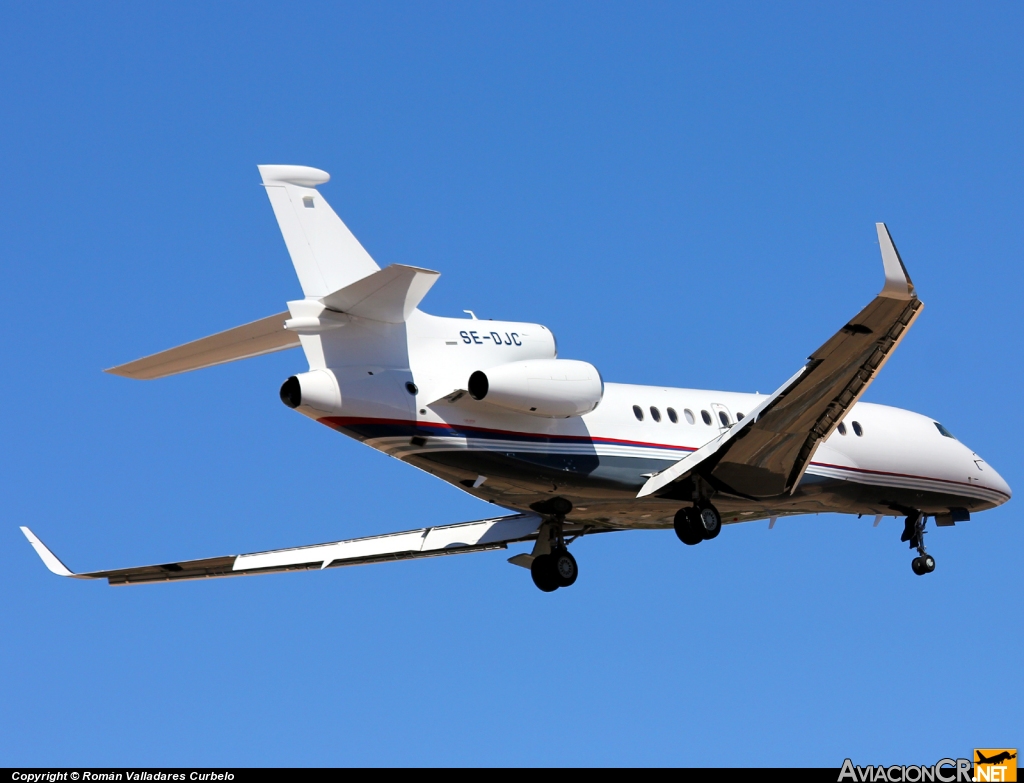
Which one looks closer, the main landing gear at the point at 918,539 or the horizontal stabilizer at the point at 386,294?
the horizontal stabilizer at the point at 386,294

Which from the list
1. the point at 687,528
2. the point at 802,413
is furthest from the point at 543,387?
the point at 802,413

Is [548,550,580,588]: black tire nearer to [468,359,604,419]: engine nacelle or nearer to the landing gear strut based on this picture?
the landing gear strut

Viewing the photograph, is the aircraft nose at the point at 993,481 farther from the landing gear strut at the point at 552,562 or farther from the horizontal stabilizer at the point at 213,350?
the horizontal stabilizer at the point at 213,350

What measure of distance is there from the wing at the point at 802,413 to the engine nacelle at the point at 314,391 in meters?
5.54

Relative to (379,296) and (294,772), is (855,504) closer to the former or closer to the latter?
(379,296)

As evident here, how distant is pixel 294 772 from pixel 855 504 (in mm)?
13372

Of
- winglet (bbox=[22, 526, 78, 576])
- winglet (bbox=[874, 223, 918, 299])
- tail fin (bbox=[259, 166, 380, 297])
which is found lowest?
winglet (bbox=[22, 526, 78, 576])

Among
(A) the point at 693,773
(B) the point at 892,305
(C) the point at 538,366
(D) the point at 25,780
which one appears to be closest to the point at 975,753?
(A) the point at 693,773

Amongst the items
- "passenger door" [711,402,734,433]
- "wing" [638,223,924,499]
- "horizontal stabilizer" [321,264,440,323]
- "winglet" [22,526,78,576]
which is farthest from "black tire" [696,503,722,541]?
"winglet" [22,526,78,576]

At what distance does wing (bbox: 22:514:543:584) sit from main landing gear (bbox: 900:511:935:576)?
25.3ft

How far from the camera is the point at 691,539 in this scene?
21.1 meters

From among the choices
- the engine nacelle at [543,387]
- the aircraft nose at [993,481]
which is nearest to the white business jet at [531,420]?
the engine nacelle at [543,387]

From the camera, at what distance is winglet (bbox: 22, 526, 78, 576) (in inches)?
822

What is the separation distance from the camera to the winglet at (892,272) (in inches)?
654
